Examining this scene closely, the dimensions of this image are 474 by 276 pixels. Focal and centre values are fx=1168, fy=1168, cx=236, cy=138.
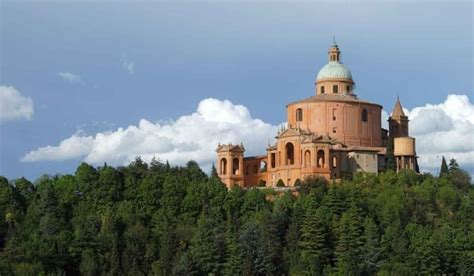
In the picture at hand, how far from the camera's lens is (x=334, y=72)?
88.2 metres

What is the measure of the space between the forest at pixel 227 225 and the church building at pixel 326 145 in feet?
7.25

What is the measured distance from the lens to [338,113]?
85.6 meters

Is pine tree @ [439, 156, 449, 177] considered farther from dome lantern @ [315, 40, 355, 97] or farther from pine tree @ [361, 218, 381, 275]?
pine tree @ [361, 218, 381, 275]

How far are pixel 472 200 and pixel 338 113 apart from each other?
12176 mm

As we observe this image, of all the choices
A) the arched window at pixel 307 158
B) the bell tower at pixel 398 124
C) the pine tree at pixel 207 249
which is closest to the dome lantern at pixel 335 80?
the bell tower at pixel 398 124

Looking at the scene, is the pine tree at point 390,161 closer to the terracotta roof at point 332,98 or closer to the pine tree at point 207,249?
the terracotta roof at point 332,98

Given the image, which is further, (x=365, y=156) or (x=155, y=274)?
(x=365, y=156)

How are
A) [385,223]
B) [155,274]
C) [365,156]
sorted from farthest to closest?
[365,156]
[385,223]
[155,274]

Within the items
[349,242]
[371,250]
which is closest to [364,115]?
[349,242]

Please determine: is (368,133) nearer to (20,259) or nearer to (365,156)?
Answer: (365,156)

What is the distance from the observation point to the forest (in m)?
70.0

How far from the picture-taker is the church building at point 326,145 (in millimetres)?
82562

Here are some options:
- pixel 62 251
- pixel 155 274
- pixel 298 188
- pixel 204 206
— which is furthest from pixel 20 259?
pixel 298 188

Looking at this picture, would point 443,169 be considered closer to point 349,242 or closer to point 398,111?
point 398,111
